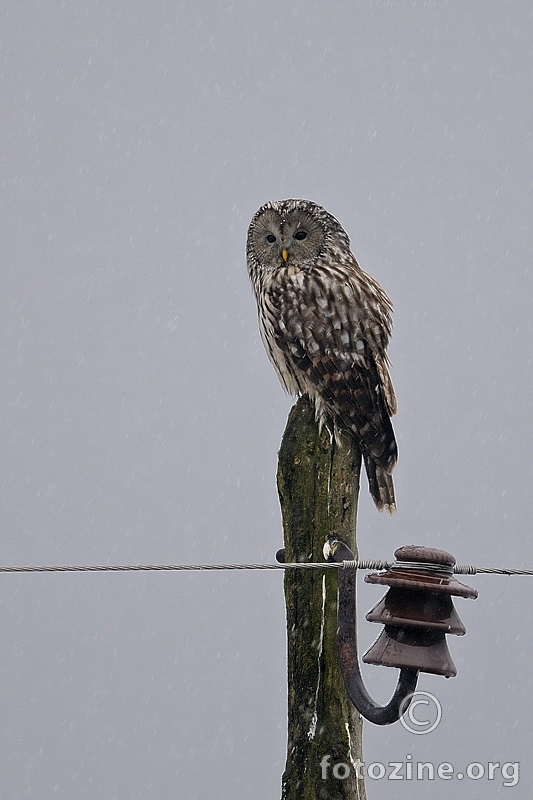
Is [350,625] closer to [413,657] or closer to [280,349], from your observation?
[413,657]

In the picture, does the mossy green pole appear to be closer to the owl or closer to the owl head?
the owl

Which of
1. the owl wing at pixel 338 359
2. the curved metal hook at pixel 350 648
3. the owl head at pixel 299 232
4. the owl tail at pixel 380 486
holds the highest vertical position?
the owl head at pixel 299 232

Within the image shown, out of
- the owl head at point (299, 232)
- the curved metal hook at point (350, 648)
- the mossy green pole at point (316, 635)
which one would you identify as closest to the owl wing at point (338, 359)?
the owl head at point (299, 232)

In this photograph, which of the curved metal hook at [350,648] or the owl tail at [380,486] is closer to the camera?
the curved metal hook at [350,648]

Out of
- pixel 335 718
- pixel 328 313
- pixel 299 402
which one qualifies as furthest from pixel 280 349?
pixel 335 718

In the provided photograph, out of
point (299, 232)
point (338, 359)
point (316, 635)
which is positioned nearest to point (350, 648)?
point (316, 635)

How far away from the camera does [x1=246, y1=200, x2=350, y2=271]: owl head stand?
13.4ft

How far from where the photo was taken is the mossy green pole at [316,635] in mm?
2639

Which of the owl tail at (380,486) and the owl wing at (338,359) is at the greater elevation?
the owl wing at (338,359)

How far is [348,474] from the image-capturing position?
2914 mm

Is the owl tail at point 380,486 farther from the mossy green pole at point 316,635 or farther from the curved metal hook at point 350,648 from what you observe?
the curved metal hook at point 350,648

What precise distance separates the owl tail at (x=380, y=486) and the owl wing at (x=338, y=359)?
0.09ft

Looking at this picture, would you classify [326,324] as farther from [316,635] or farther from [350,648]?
[350,648]

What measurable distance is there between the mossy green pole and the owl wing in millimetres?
604
